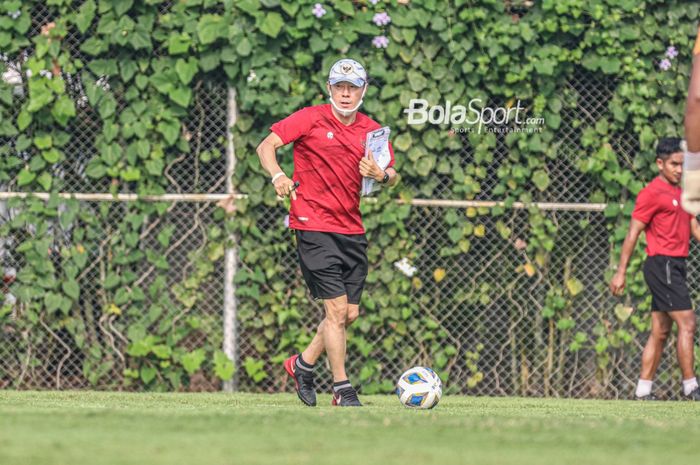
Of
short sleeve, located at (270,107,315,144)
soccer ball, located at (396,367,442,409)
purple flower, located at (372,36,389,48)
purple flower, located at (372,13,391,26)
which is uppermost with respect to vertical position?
purple flower, located at (372,13,391,26)

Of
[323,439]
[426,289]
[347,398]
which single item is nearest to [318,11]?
[426,289]

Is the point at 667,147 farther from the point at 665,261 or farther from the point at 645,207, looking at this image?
the point at 665,261

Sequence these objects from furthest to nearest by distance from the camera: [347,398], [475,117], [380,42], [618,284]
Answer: [475,117]
[380,42]
[618,284]
[347,398]

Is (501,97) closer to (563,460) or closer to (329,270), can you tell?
(329,270)

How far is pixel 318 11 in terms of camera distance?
966 cm

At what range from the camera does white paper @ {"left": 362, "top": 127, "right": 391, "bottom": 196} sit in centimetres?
764

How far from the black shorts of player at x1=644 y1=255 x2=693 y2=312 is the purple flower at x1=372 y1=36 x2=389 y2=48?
2.58 m

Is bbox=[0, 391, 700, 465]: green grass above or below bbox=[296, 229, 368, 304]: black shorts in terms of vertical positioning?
below

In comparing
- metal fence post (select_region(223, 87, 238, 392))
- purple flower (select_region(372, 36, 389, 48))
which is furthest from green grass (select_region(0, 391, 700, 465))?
purple flower (select_region(372, 36, 389, 48))

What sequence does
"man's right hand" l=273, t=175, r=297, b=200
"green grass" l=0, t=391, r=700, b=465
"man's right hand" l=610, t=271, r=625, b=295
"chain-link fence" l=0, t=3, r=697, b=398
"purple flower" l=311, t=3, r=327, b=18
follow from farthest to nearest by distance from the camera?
1. "chain-link fence" l=0, t=3, r=697, b=398
2. "purple flower" l=311, t=3, r=327, b=18
3. "man's right hand" l=610, t=271, r=625, b=295
4. "man's right hand" l=273, t=175, r=297, b=200
5. "green grass" l=0, t=391, r=700, b=465

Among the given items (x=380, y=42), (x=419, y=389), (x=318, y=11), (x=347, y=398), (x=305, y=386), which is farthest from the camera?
(x=380, y=42)

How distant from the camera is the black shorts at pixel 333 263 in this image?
756 cm

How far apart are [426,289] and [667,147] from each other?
211 cm

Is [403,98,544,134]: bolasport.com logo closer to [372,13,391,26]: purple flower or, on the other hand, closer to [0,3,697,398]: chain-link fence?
[0,3,697,398]: chain-link fence
